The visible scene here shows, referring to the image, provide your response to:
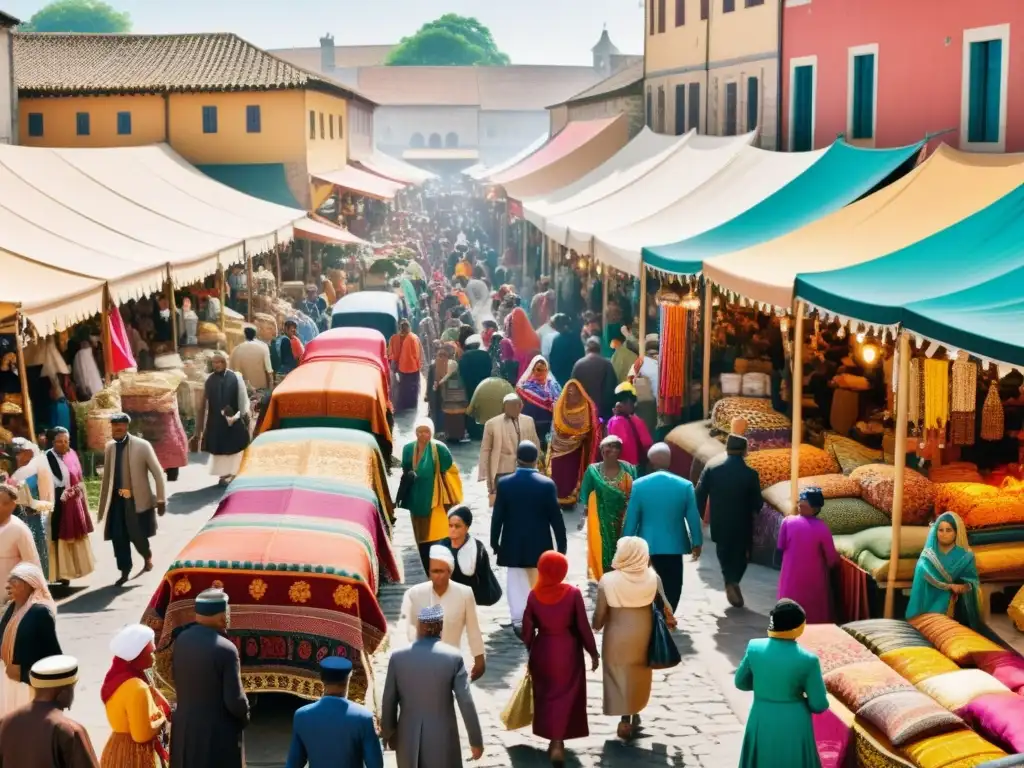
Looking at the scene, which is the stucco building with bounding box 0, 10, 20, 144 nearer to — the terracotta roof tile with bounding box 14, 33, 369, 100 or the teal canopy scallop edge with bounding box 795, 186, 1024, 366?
the terracotta roof tile with bounding box 14, 33, 369, 100

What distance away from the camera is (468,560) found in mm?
9375

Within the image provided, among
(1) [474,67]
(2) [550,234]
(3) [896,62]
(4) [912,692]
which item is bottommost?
(4) [912,692]

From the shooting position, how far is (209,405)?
50.2 feet

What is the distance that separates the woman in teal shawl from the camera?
29.9ft

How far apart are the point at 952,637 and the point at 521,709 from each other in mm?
2636

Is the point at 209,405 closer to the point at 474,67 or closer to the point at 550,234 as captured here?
the point at 550,234

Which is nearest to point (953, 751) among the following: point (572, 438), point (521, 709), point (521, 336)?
point (521, 709)

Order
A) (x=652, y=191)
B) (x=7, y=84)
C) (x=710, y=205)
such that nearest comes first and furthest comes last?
(x=710, y=205) → (x=652, y=191) → (x=7, y=84)

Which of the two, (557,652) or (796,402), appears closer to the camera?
(557,652)

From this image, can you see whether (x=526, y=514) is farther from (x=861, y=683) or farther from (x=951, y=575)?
(x=861, y=683)

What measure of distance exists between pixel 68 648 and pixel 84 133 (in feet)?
91.4

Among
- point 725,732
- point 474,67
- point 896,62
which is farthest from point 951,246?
point 474,67

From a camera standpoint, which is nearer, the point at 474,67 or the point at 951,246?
the point at 951,246

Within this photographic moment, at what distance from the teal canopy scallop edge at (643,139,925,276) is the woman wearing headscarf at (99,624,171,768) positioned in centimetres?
919
